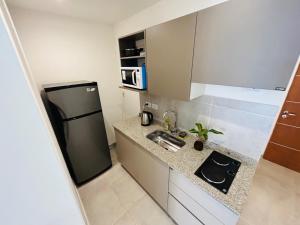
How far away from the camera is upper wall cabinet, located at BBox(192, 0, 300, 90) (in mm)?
628

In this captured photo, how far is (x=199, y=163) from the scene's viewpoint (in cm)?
116

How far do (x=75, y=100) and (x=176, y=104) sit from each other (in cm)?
131

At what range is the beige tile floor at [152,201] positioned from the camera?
1.45 metres

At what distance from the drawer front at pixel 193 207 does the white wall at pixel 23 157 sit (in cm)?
95

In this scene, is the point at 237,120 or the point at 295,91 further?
the point at 295,91

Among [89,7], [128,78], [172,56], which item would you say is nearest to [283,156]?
[172,56]

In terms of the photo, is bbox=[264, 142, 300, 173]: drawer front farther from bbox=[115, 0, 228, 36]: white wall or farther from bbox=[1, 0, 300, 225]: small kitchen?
bbox=[115, 0, 228, 36]: white wall

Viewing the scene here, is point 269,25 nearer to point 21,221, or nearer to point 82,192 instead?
point 21,221

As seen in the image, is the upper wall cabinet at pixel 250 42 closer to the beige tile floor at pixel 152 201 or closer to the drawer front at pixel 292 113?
the beige tile floor at pixel 152 201

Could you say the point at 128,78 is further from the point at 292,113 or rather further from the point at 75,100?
the point at 292,113

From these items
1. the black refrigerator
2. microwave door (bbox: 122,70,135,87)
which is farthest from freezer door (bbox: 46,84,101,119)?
microwave door (bbox: 122,70,135,87)

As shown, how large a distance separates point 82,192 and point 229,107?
2.24m

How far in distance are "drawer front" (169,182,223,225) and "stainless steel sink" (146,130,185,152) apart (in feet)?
1.36

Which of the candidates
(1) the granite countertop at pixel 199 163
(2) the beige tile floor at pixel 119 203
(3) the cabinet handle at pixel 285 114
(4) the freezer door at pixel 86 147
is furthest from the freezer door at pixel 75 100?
(3) the cabinet handle at pixel 285 114
